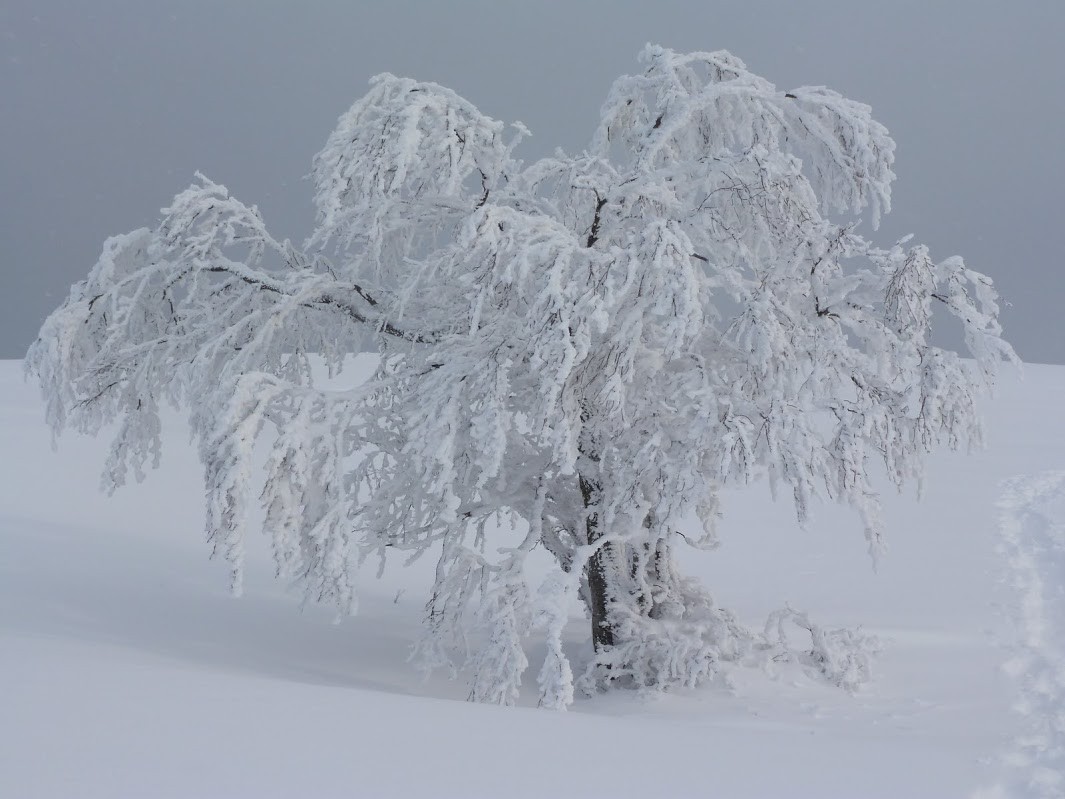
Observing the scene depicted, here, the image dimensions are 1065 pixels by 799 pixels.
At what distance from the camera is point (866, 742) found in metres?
3.99

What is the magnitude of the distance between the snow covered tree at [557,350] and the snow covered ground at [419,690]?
0.93 m

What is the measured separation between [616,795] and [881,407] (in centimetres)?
338

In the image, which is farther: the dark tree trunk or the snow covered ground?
the dark tree trunk

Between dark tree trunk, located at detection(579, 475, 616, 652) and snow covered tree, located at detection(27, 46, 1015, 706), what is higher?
snow covered tree, located at detection(27, 46, 1015, 706)

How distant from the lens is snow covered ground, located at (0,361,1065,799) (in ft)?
10.4

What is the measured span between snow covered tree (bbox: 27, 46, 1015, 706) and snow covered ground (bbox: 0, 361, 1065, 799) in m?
0.93

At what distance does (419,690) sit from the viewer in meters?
6.75

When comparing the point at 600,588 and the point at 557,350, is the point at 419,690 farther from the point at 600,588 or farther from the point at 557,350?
the point at 557,350

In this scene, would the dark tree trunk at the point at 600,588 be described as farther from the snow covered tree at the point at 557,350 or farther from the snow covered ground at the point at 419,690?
the snow covered ground at the point at 419,690

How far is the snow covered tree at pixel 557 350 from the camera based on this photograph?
522 centimetres

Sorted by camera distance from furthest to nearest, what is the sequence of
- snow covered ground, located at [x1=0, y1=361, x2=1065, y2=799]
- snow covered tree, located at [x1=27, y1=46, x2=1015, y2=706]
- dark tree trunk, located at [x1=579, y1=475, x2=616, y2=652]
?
dark tree trunk, located at [x1=579, y1=475, x2=616, y2=652]
snow covered tree, located at [x1=27, y1=46, x2=1015, y2=706]
snow covered ground, located at [x1=0, y1=361, x2=1065, y2=799]

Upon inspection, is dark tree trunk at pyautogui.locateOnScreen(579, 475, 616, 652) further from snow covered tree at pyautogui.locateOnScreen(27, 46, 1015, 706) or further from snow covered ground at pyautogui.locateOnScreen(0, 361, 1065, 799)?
snow covered ground at pyautogui.locateOnScreen(0, 361, 1065, 799)

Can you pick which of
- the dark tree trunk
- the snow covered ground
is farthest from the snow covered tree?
the snow covered ground

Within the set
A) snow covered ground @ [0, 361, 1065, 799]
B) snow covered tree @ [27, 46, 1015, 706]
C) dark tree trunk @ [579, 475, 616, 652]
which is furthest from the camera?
dark tree trunk @ [579, 475, 616, 652]
